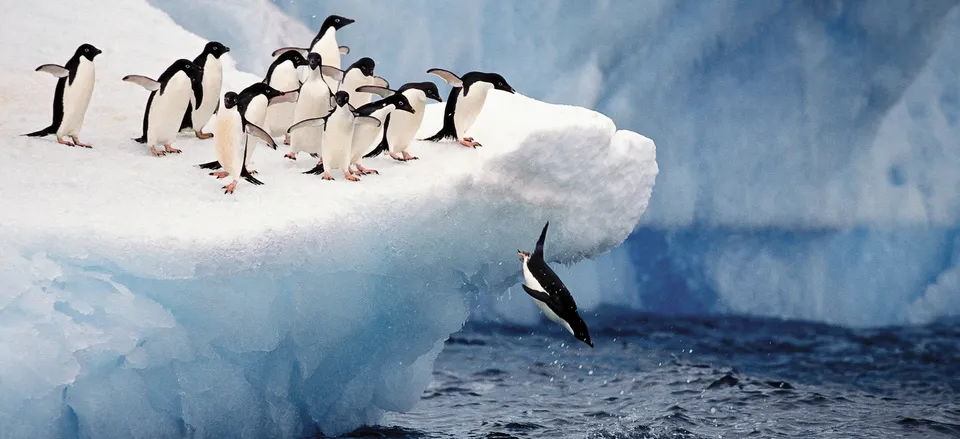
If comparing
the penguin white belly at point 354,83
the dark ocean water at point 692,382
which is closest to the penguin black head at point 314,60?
the penguin white belly at point 354,83

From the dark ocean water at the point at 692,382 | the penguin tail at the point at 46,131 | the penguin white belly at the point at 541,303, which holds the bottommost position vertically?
the dark ocean water at the point at 692,382

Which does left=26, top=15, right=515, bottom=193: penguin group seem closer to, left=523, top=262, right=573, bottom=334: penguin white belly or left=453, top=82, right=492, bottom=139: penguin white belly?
left=453, top=82, right=492, bottom=139: penguin white belly

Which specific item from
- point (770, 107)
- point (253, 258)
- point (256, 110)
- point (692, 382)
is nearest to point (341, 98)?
point (256, 110)

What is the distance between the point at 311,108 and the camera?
505 cm

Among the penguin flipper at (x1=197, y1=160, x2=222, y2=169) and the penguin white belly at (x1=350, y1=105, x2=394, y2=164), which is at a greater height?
the penguin white belly at (x1=350, y1=105, x2=394, y2=164)

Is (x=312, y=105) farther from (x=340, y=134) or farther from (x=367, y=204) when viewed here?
(x=367, y=204)

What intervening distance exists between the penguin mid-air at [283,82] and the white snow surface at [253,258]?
0.17m

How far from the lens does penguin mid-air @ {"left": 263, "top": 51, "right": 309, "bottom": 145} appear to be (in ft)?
17.7

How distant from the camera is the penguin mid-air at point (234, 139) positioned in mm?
4453

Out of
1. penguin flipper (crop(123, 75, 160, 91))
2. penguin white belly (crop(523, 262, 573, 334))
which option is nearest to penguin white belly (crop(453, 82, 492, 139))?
penguin white belly (crop(523, 262, 573, 334))

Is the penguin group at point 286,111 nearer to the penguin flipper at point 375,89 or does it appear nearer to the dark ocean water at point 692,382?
the penguin flipper at point 375,89

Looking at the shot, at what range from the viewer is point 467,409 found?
634 cm

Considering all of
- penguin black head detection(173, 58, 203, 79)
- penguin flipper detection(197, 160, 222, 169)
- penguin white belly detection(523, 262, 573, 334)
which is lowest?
penguin white belly detection(523, 262, 573, 334)

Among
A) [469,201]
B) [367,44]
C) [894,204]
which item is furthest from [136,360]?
[894,204]
